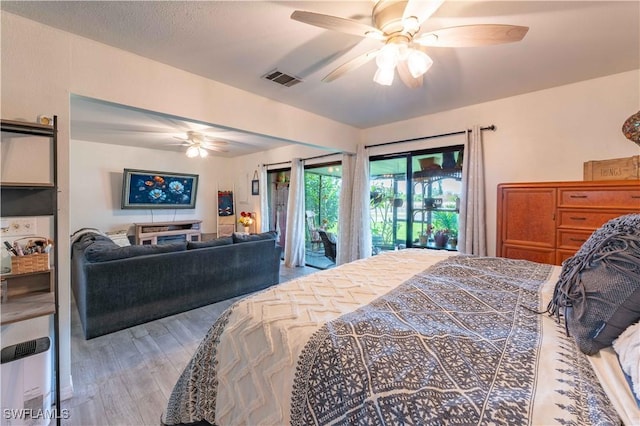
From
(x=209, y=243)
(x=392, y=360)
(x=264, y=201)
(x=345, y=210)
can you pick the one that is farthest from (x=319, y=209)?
(x=392, y=360)

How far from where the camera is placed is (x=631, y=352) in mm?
736

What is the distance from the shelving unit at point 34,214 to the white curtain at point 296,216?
Result: 3.65 m

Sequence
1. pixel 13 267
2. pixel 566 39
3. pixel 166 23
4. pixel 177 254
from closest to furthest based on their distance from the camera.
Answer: pixel 13 267 < pixel 166 23 < pixel 566 39 < pixel 177 254

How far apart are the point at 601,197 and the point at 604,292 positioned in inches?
77.2

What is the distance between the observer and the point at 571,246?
237 centimetres

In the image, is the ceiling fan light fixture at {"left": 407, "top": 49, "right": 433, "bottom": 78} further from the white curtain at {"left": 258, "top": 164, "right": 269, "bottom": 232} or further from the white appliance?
the white curtain at {"left": 258, "top": 164, "right": 269, "bottom": 232}

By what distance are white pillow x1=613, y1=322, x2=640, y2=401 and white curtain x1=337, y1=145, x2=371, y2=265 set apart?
343 cm

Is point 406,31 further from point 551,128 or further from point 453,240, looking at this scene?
point 453,240

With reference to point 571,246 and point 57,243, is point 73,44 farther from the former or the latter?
point 571,246

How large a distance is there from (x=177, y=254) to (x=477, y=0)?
3.38 meters

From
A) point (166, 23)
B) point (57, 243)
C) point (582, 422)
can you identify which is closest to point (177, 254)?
point (57, 243)

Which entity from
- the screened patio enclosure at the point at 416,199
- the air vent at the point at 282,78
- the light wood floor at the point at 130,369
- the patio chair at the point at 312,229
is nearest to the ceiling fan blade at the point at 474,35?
the air vent at the point at 282,78

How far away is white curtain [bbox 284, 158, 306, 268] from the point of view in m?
5.18

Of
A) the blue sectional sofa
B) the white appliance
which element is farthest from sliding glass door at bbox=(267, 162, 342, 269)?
the white appliance
